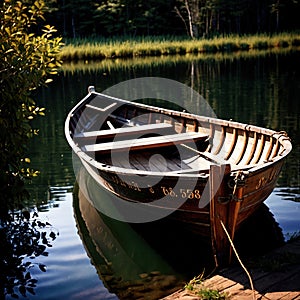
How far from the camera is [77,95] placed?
54.0ft

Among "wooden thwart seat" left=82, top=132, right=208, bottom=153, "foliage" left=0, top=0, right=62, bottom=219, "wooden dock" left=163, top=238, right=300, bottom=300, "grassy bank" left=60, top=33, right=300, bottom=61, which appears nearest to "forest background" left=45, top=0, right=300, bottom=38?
"grassy bank" left=60, top=33, right=300, bottom=61

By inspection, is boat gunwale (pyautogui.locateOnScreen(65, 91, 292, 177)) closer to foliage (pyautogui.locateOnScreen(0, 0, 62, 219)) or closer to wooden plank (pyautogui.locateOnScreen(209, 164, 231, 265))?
wooden plank (pyautogui.locateOnScreen(209, 164, 231, 265))

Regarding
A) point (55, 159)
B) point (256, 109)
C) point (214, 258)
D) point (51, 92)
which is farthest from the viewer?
point (51, 92)

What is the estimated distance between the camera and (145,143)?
6.71m

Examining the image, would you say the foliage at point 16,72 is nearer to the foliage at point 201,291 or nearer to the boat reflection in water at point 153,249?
the boat reflection in water at point 153,249

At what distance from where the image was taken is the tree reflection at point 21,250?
4.66 meters

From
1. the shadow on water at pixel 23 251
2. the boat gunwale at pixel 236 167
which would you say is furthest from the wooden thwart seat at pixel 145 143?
the shadow on water at pixel 23 251

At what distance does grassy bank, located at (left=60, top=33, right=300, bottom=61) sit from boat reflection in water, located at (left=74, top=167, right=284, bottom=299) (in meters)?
21.6

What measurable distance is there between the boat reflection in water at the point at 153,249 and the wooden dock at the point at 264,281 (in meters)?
0.37

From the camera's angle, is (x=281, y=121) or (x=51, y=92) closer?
(x=281, y=121)

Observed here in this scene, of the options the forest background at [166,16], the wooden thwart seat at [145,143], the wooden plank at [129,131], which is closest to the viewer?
the wooden thwart seat at [145,143]

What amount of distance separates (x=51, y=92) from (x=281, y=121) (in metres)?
9.83

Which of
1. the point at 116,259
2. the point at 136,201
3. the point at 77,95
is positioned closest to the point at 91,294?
the point at 116,259

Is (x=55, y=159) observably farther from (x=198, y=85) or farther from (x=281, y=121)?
(x=198, y=85)
